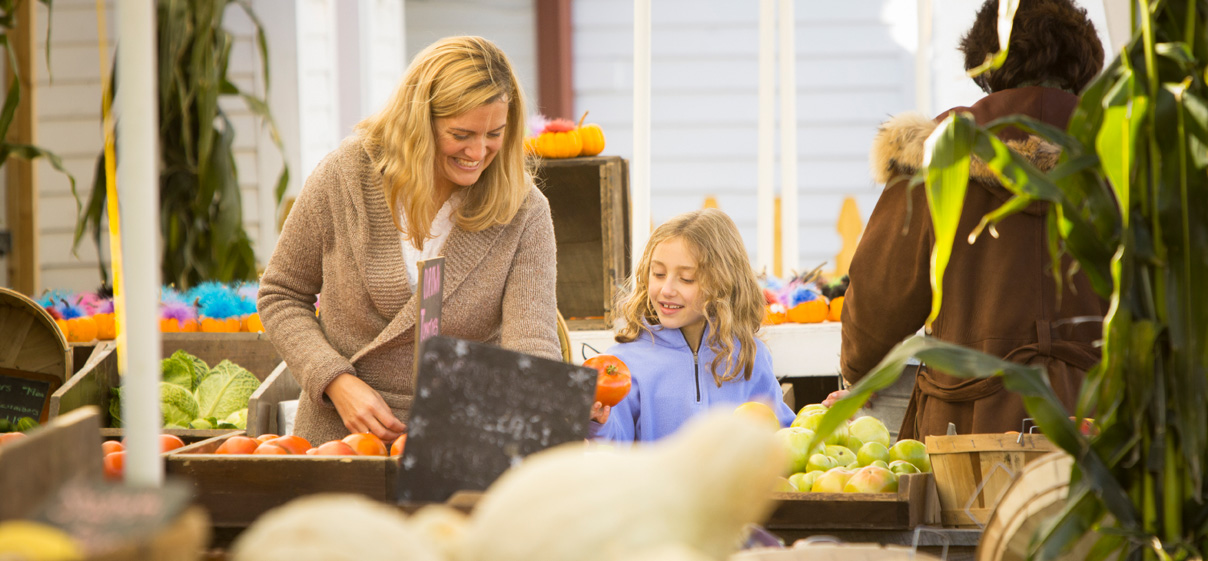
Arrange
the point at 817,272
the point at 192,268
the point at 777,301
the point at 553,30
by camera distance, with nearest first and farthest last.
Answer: the point at 777,301 < the point at 817,272 < the point at 192,268 < the point at 553,30

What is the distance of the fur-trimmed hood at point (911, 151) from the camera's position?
211 cm

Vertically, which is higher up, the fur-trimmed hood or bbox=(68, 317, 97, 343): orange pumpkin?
the fur-trimmed hood

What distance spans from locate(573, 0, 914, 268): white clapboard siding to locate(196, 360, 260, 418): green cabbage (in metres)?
5.55

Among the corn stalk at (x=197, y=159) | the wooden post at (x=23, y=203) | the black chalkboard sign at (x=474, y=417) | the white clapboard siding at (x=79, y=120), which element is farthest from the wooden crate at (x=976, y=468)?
the wooden post at (x=23, y=203)

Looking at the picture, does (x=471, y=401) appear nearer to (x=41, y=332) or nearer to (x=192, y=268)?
(x=41, y=332)

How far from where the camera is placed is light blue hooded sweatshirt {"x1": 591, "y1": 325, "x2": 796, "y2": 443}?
2.67 m

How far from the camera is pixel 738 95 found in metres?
8.67

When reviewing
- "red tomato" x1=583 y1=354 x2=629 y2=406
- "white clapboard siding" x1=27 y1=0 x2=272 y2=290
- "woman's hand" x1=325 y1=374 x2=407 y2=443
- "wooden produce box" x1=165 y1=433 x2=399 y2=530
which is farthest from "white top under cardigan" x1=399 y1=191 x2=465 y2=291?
"white clapboard siding" x1=27 y1=0 x2=272 y2=290

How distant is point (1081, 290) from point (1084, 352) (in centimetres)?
13

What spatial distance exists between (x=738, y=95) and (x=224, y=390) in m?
6.32

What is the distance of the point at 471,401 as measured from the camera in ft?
3.66

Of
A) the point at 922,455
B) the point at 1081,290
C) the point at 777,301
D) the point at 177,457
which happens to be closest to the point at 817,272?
the point at 777,301

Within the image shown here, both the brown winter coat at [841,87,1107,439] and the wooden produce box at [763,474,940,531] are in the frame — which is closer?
the wooden produce box at [763,474,940,531]

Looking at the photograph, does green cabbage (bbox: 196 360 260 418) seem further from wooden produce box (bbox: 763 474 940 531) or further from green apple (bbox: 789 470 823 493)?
wooden produce box (bbox: 763 474 940 531)
